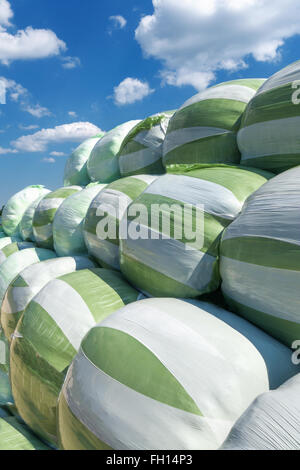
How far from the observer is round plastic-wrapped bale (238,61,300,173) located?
97 cm

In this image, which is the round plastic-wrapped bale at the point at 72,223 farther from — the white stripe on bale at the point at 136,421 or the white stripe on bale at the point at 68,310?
the white stripe on bale at the point at 136,421

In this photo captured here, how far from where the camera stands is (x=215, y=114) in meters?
1.22

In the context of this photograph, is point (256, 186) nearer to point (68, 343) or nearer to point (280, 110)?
point (280, 110)

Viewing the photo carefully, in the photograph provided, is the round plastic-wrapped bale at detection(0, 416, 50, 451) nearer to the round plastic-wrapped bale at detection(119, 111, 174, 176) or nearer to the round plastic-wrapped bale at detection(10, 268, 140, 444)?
the round plastic-wrapped bale at detection(10, 268, 140, 444)

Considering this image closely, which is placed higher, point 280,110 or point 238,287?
point 280,110

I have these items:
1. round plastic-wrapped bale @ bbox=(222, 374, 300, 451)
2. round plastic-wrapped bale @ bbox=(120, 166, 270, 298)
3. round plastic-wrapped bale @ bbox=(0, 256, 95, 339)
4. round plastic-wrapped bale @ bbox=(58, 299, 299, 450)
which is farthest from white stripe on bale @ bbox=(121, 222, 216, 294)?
round plastic-wrapped bale @ bbox=(0, 256, 95, 339)

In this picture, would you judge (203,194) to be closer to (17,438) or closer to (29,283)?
(29,283)

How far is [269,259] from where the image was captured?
2.54ft

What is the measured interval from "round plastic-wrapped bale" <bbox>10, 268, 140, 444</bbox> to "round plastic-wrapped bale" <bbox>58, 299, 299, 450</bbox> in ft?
0.60

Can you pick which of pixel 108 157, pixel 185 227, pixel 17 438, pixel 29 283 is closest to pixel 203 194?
pixel 185 227

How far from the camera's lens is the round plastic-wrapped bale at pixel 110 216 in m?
1.29
